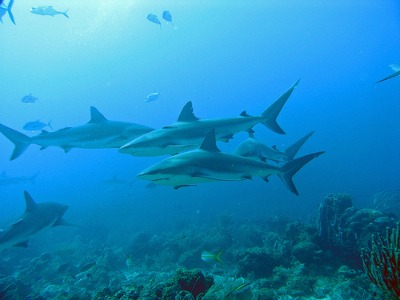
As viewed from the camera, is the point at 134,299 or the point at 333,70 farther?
the point at 333,70

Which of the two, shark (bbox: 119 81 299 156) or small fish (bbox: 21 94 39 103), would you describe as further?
small fish (bbox: 21 94 39 103)

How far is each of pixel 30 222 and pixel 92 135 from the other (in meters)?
3.23

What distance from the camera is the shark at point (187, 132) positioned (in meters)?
6.13

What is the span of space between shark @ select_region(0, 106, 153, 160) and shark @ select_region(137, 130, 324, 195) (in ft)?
12.1

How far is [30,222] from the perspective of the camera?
7961 mm

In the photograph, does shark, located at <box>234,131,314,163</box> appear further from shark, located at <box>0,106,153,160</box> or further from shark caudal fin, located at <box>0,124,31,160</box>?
shark caudal fin, located at <box>0,124,31,160</box>

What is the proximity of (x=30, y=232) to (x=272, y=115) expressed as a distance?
26.9ft

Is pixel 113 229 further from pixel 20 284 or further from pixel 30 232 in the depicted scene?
pixel 30 232

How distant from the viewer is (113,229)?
28391 mm

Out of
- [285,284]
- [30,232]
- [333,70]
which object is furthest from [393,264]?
[333,70]

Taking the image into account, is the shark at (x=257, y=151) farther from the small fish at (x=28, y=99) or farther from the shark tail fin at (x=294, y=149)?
the small fish at (x=28, y=99)

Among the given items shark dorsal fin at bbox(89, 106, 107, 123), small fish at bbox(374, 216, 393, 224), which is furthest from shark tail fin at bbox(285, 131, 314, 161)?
shark dorsal fin at bbox(89, 106, 107, 123)

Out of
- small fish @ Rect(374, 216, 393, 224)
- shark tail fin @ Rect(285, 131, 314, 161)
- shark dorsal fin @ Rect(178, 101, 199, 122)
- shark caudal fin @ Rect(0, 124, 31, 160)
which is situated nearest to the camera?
shark dorsal fin @ Rect(178, 101, 199, 122)

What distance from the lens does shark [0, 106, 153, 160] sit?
324 inches
